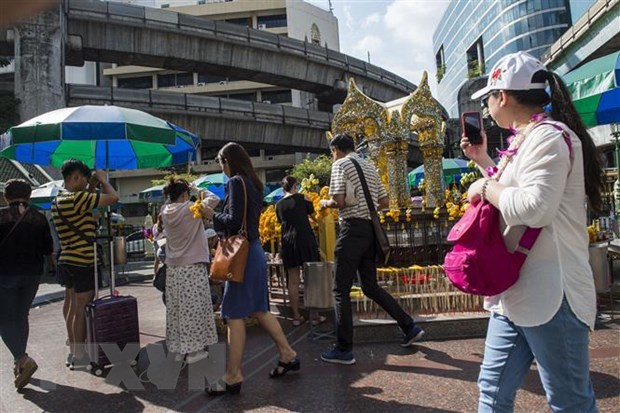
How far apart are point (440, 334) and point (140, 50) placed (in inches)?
702

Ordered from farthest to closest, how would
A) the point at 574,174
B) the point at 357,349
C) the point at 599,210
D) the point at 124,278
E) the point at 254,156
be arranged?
the point at 254,156 → the point at 124,278 → the point at 357,349 → the point at 599,210 → the point at 574,174

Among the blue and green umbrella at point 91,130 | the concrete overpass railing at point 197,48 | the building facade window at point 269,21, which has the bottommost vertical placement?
the blue and green umbrella at point 91,130

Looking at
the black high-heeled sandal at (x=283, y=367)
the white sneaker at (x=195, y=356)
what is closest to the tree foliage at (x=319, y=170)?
the white sneaker at (x=195, y=356)

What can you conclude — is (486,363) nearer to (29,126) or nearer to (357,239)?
(357,239)

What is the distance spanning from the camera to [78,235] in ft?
14.9

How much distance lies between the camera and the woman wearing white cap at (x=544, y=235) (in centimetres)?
174

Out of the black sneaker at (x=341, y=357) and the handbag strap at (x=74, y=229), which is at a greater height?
the handbag strap at (x=74, y=229)

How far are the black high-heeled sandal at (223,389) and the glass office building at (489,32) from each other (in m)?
42.6

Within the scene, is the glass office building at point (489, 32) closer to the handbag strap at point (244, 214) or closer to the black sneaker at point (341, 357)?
the black sneaker at point (341, 357)

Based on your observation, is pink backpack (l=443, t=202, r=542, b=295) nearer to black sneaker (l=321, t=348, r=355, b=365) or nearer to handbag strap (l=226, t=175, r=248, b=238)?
handbag strap (l=226, t=175, r=248, b=238)

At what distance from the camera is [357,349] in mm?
4742

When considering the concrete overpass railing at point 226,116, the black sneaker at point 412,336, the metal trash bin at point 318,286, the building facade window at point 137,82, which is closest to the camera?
the black sneaker at point 412,336

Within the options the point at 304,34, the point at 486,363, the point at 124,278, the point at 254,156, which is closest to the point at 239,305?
the point at 486,363

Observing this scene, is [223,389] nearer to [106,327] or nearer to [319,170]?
[106,327]
